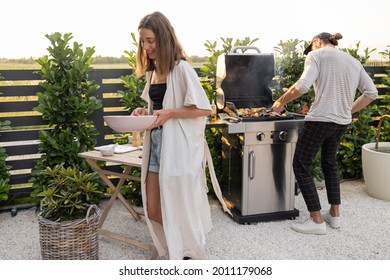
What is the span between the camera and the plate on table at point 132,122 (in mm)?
2230

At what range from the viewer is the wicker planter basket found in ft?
8.05

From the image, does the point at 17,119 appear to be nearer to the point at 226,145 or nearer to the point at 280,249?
the point at 226,145

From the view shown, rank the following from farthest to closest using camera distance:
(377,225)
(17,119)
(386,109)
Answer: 1. (386,109)
2. (17,119)
3. (377,225)

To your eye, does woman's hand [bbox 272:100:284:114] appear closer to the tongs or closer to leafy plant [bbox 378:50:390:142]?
the tongs

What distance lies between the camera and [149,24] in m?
2.19

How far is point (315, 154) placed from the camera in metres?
3.10

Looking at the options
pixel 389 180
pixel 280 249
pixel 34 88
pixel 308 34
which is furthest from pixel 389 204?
pixel 34 88

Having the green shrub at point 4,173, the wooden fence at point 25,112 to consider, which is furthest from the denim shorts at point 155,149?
the green shrub at point 4,173

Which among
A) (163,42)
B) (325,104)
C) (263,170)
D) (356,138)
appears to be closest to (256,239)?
(263,170)

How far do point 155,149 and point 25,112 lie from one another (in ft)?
5.99

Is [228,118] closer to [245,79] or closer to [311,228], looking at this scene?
[245,79]

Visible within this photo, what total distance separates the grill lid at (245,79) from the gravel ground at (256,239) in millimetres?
1012

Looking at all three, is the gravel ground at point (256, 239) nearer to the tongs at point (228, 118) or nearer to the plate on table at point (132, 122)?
the tongs at point (228, 118)

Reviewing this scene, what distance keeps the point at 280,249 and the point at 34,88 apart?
2.55 metres
